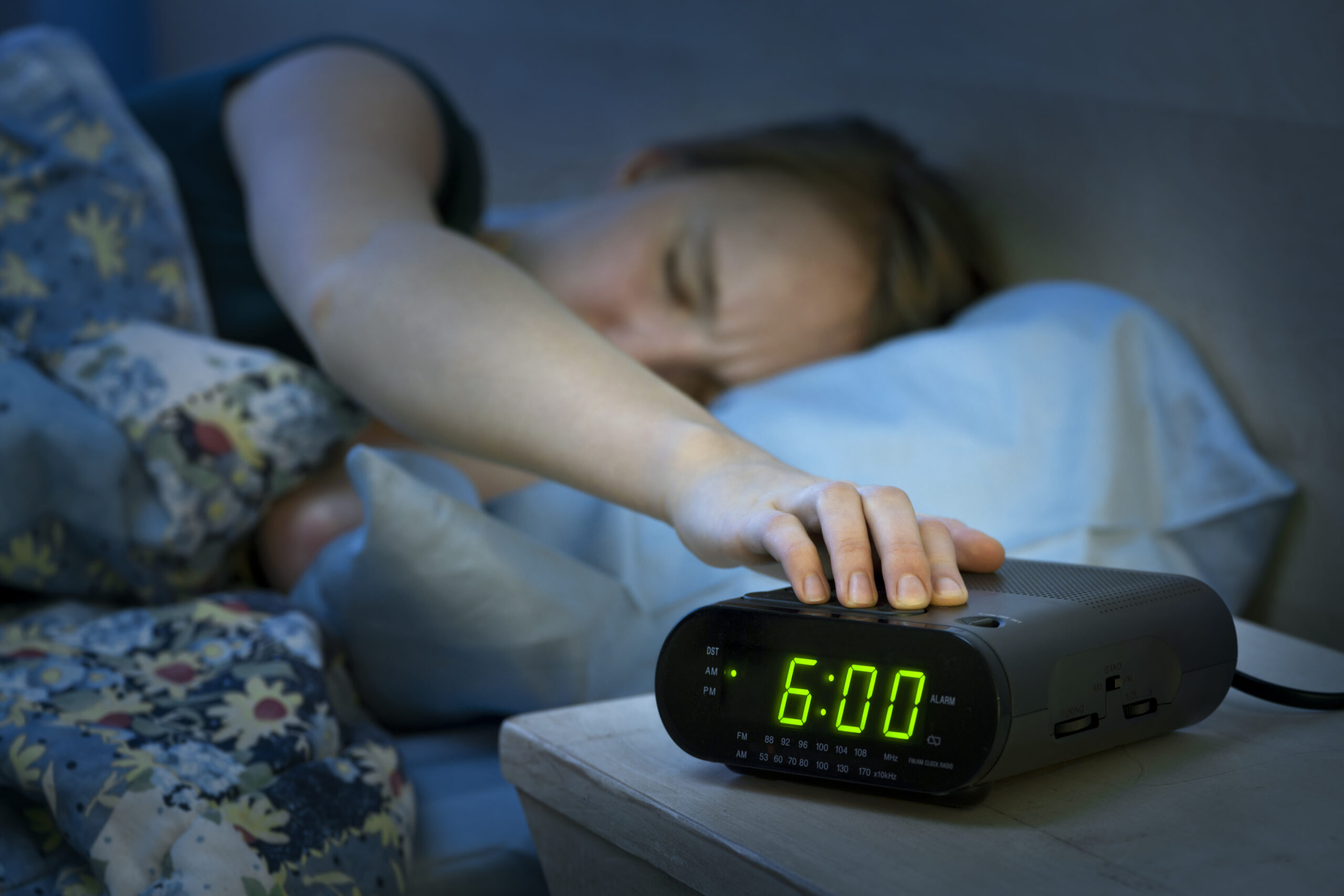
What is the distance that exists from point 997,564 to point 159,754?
0.45 meters

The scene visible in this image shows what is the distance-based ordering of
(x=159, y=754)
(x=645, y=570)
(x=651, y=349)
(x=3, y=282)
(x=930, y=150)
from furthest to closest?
(x=930, y=150), (x=651, y=349), (x=3, y=282), (x=645, y=570), (x=159, y=754)

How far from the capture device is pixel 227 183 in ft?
3.86

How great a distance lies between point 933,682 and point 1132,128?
761 mm

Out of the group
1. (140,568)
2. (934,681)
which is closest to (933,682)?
(934,681)

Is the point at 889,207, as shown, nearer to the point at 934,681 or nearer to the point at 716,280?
the point at 716,280

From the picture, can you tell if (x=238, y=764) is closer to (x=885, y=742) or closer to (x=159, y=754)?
(x=159, y=754)

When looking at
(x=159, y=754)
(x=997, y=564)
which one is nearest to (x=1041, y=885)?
(x=997, y=564)

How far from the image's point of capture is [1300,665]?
66cm

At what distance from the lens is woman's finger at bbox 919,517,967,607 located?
0.49 m

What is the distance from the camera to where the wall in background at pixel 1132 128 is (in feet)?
2.77

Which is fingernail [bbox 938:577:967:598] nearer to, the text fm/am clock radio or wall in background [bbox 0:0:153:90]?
the text fm/am clock radio

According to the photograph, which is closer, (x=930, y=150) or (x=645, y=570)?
(x=645, y=570)

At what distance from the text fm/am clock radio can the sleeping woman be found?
0.03 m

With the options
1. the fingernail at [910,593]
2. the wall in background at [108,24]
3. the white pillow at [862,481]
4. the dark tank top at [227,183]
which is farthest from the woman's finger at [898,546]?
the wall in background at [108,24]
